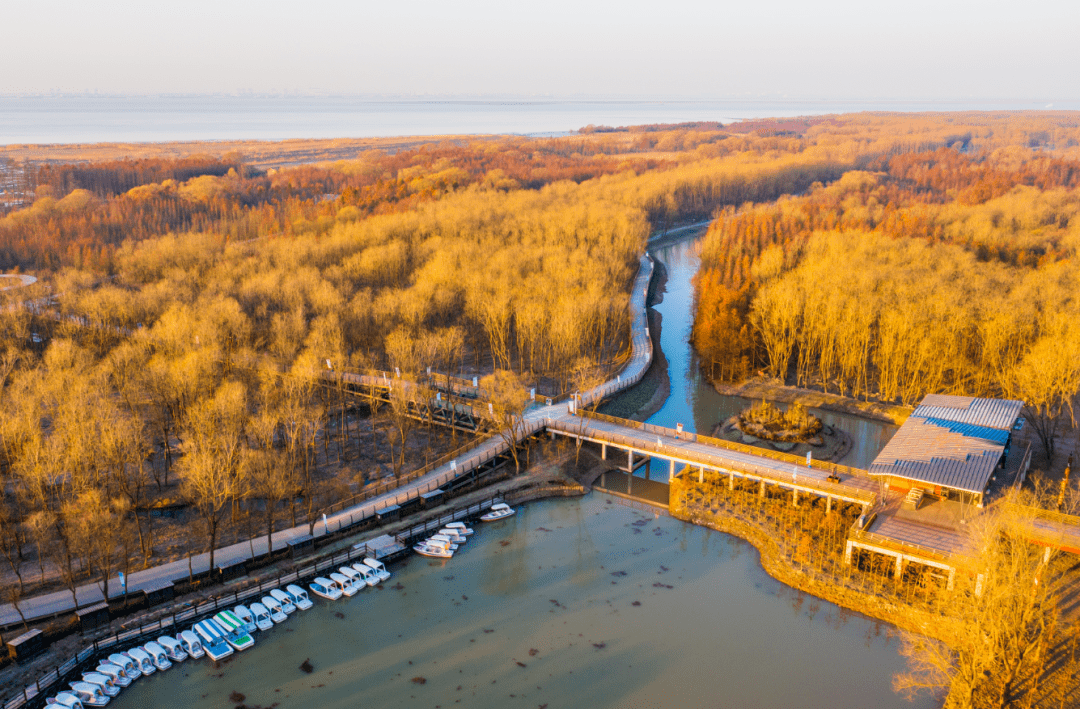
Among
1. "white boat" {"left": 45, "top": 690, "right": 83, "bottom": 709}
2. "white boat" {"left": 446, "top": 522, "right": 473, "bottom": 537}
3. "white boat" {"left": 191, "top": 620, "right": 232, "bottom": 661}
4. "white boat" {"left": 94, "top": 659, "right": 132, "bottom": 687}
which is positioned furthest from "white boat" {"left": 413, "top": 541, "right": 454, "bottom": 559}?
"white boat" {"left": 45, "top": 690, "right": 83, "bottom": 709}

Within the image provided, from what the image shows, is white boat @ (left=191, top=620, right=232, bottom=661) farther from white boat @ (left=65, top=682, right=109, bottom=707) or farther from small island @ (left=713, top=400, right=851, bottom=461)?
small island @ (left=713, top=400, right=851, bottom=461)

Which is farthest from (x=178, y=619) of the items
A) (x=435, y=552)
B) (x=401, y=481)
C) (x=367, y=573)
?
(x=401, y=481)

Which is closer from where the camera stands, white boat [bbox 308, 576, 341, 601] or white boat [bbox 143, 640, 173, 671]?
white boat [bbox 143, 640, 173, 671]

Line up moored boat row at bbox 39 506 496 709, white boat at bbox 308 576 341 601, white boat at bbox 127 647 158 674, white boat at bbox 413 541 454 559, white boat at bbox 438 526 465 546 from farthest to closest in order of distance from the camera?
white boat at bbox 438 526 465 546 < white boat at bbox 413 541 454 559 < white boat at bbox 308 576 341 601 < white boat at bbox 127 647 158 674 < moored boat row at bbox 39 506 496 709

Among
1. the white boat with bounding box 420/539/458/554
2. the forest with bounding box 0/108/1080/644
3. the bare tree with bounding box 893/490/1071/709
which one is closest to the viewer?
the bare tree with bounding box 893/490/1071/709

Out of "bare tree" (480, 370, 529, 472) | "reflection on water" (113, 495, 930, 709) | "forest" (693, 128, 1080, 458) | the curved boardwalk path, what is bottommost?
"reflection on water" (113, 495, 930, 709)
